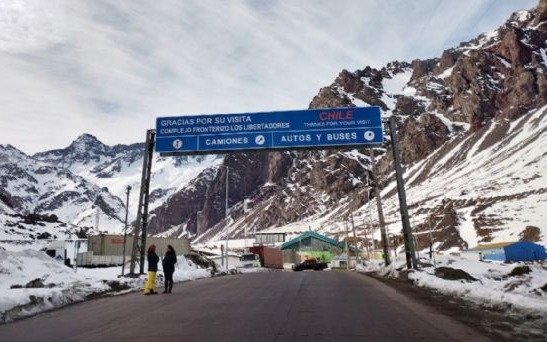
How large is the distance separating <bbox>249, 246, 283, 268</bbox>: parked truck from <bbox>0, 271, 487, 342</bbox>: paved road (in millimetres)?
51056

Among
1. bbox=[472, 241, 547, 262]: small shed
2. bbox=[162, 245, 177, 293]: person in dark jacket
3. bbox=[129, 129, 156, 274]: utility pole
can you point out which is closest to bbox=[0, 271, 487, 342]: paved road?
bbox=[162, 245, 177, 293]: person in dark jacket

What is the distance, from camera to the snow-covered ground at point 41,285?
40.1ft

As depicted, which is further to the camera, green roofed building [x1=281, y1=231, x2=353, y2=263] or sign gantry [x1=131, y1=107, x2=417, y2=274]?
green roofed building [x1=281, y1=231, x2=353, y2=263]

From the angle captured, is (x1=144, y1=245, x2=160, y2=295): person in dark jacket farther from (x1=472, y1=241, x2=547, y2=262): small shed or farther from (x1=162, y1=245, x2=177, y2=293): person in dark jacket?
(x1=472, y1=241, x2=547, y2=262): small shed

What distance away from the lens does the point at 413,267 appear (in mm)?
24562

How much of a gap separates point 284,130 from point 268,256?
145ft

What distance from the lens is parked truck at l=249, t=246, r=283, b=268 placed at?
214 ft

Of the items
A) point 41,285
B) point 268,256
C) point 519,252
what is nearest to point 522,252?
point 519,252

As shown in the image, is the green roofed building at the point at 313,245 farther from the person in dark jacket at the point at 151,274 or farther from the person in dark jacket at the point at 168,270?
the person in dark jacket at the point at 151,274

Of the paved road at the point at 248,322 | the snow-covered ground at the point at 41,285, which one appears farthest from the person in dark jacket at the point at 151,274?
the paved road at the point at 248,322

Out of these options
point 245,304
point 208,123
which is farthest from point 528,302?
point 208,123

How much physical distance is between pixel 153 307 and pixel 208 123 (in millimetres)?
16221

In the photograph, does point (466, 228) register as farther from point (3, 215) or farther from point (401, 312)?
point (401, 312)

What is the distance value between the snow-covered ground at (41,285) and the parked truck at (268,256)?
98.7ft
